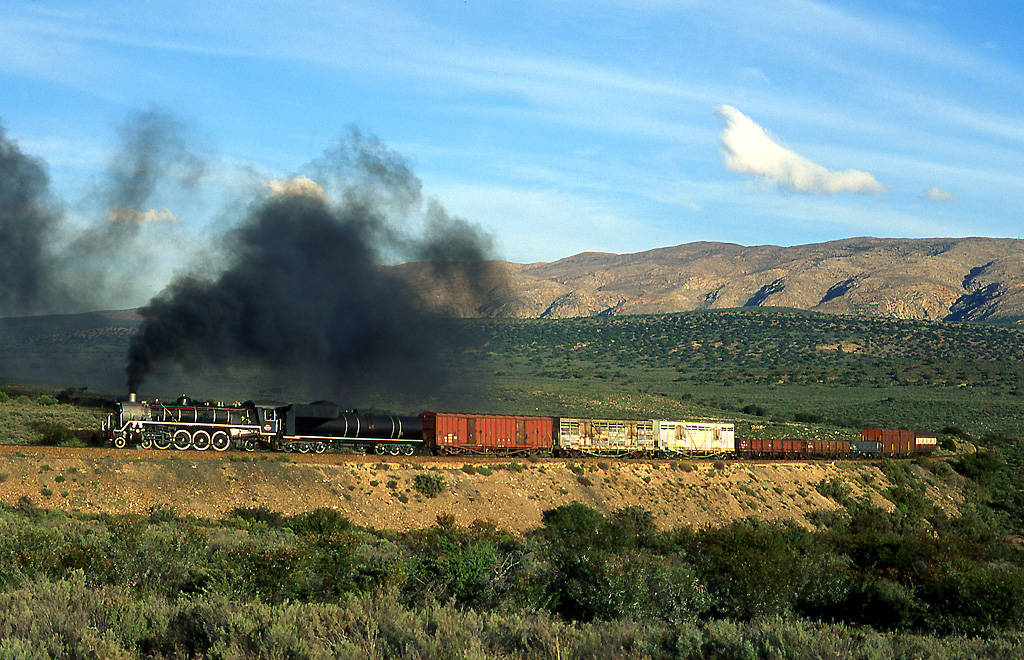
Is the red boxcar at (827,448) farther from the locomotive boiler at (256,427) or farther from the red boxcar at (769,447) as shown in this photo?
the locomotive boiler at (256,427)

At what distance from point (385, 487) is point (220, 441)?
8.98 m

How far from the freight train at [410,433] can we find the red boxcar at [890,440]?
389 cm

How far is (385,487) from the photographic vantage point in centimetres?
3766

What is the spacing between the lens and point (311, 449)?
43.1 metres

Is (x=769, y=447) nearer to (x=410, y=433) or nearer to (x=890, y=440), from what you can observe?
(x=890, y=440)

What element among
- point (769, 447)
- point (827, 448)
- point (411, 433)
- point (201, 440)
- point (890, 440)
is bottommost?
point (827, 448)

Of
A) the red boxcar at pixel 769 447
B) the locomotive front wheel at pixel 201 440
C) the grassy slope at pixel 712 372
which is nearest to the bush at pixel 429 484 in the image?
the locomotive front wheel at pixel 201 440

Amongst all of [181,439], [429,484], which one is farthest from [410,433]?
[181,439]

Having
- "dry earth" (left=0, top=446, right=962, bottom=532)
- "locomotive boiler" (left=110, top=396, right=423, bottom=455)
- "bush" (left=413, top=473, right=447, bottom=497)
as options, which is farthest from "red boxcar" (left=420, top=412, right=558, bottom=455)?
"bush" (left=413, top=473, right=447, bottom=497)

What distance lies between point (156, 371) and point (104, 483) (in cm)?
1904

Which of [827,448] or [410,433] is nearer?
[410,433]

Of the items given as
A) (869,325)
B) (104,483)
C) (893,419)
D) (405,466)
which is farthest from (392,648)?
(869,325)

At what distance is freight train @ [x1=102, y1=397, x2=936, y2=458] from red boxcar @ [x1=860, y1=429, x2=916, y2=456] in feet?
12.7

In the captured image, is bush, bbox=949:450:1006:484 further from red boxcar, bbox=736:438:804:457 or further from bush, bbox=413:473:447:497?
bush, bbox=413:473:447:497
